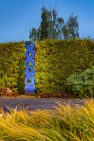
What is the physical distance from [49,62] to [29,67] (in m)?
1.18

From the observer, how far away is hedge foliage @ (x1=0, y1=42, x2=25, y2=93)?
2055cm

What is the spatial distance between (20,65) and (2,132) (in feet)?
46.1

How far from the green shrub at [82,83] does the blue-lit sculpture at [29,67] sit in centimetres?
235

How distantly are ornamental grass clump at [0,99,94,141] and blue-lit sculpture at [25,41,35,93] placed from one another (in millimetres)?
12690

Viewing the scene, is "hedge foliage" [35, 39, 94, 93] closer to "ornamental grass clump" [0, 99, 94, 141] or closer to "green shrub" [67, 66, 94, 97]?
"green shrub" [67, 66, 94, 97]

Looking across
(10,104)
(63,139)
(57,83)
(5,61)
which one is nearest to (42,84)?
(57,83)

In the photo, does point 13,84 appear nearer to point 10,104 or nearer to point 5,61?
point 5,61

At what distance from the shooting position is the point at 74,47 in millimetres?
19234

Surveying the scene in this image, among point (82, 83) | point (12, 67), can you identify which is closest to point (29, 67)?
point (12, 67)

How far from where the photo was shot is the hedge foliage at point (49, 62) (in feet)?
63.0

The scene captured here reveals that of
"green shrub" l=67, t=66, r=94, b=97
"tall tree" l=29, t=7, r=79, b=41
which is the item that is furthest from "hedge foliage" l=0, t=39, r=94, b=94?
"tall tree" l=29, t=7, r=79, b=41

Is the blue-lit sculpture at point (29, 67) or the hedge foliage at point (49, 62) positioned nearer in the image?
the hedge foliage at point (49, 62)

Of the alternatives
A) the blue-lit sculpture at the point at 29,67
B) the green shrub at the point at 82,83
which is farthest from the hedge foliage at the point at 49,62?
the green shrub at the point at 82,83

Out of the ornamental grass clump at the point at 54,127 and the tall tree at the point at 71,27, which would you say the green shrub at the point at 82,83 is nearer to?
the ornamental grass clump at the point at 54,127
